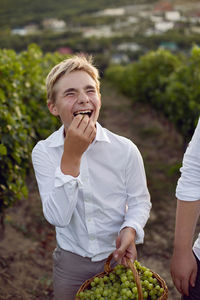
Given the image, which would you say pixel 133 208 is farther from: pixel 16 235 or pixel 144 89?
pixel 144 89

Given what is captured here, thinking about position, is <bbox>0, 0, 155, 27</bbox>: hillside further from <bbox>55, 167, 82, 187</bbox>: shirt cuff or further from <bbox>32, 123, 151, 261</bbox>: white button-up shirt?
<bbox>55, 167, 82, 187</bbox>: shirt cuff

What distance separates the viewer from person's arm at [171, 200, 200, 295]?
1565 millimetres

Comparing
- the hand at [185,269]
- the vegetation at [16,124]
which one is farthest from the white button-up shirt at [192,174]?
the vegetation at [16,124]

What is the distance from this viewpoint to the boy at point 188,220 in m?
1.55

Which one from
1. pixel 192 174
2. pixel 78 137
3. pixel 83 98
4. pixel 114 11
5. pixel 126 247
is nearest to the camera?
pixel 192 174

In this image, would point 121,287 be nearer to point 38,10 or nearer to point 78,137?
point 78,137

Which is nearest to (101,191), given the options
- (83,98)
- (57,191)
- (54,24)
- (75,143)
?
(57,191)

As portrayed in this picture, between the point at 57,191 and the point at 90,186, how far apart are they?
269 millimetres

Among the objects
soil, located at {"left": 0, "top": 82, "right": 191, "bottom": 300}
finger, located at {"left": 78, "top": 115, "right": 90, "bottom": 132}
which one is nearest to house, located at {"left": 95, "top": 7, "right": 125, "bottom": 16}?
soil, located at {"left": 0, "top": 82, "right": 191, "bottom": 300}

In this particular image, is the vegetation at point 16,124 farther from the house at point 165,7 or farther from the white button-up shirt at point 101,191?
the house at point 165,7

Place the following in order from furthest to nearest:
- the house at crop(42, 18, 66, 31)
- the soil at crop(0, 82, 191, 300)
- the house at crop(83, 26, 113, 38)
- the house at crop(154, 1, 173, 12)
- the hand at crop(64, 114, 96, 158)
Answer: the house at crop(83, 26, 113, 38) < the house at crop(42, 18, 66, 31) < the house at crop(154, 1, 173, 12) < the soil at crop(0, 82, 191, 300) < the hand at crop(64, 114, 96, 158)

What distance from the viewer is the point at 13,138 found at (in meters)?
3.85

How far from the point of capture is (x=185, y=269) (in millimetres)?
1590

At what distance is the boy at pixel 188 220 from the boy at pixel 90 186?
354 mm
